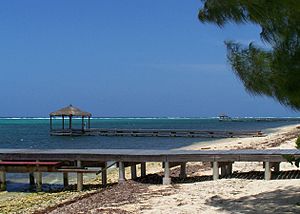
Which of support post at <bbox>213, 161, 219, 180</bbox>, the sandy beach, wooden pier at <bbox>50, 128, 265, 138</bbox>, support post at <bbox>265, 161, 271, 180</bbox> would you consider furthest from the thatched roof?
support post at <bbox>265, 161, 271, 180</bbox>

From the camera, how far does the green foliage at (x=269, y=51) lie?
23.8 ft

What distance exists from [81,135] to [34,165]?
44.6 m

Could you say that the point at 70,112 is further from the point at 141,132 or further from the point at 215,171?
the point at 215,171

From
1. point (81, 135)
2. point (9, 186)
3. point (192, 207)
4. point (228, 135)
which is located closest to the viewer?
point (192, 207)

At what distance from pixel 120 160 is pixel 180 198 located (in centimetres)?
432

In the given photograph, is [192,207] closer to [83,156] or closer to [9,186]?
[83,156]

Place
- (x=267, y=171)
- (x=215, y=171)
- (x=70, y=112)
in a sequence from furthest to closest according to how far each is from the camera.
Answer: (x=70, y=112), (x=215, y=171), (x=267, y=171)

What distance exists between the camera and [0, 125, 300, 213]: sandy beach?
388 inches

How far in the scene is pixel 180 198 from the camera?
37.0 ft

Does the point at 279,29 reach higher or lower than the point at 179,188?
higher

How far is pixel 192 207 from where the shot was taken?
395 inches

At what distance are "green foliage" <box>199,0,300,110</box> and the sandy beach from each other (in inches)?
106

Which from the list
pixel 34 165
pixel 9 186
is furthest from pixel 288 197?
pixel 9 186

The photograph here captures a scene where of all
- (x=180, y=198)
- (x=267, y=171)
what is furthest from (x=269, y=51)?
(x=267, y=171)
